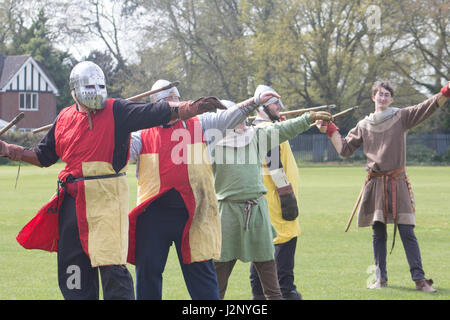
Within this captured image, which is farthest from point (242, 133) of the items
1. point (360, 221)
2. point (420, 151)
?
point (420, 151)

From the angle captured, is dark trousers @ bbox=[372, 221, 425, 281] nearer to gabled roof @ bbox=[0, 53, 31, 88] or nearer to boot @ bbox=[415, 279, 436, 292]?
boot @ bbox=[415, 279, 436, 292]

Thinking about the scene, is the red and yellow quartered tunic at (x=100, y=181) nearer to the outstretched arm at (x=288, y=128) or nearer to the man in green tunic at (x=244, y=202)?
the man in green tunic at (x=244, y=202)

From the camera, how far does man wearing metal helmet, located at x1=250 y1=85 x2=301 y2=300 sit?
22.2ft

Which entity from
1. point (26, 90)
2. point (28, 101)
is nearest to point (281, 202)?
point (26, 90)

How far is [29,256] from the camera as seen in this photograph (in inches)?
370

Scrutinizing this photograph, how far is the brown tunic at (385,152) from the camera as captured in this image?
7.43m

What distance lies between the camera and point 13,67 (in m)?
57.4

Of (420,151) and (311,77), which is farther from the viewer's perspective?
(311,77)

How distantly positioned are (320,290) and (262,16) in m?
45.2

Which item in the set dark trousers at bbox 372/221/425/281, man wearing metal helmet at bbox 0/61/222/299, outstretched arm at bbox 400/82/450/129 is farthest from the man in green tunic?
dark trousers at bbox 372/221/425/281

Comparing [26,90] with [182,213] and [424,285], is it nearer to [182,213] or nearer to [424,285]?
[424,285]

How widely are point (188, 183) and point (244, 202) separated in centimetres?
101

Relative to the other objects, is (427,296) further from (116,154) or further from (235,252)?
(116,154)

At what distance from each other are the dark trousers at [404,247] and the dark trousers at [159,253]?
267 centimetres
